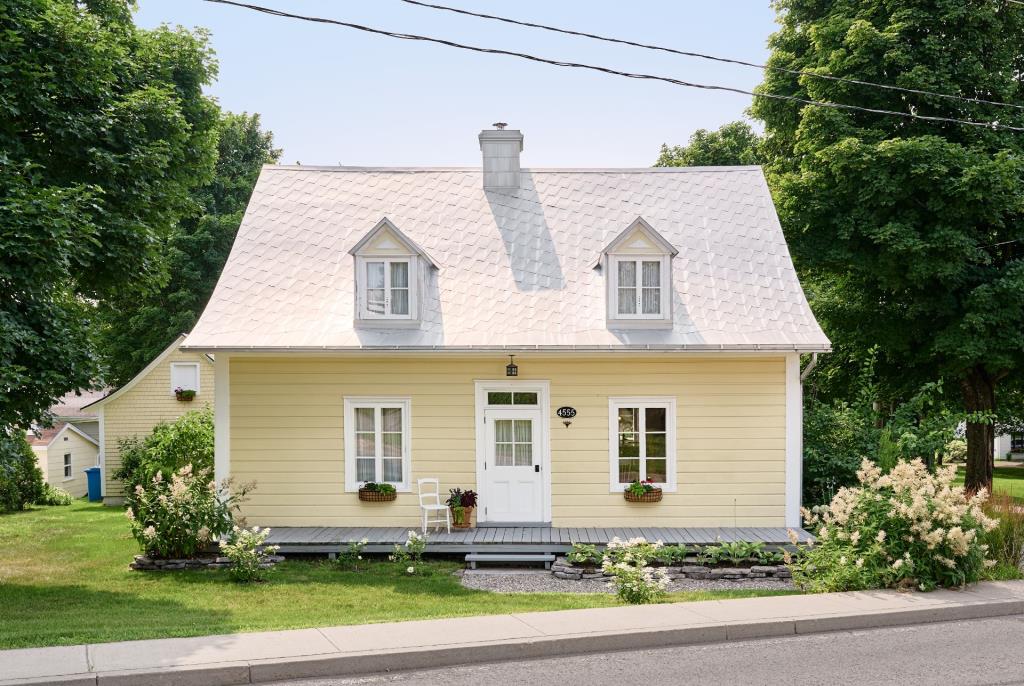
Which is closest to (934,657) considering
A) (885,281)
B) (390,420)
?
(390,420)

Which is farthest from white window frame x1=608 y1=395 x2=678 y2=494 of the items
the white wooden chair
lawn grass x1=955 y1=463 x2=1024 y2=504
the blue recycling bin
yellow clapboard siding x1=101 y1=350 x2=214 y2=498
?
the blue recycling bin

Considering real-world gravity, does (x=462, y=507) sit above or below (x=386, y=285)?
below

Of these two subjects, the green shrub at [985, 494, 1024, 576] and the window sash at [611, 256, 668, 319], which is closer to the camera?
the green shrub at [985, 494, 1024, 576]

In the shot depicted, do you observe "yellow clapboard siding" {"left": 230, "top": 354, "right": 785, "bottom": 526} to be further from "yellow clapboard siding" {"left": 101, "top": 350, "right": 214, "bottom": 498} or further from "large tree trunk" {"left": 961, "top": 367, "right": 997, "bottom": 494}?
"yellow clapboard siding" {"left": 101, "top": 350, "right": 214, "bottom": 498}

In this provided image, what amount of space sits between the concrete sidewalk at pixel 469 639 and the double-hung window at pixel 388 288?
270 inches

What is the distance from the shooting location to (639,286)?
15.2 meters

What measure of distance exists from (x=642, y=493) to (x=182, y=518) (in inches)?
281

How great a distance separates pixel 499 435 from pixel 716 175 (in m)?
7.18

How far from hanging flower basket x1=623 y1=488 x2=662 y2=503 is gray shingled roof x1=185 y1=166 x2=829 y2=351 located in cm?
241

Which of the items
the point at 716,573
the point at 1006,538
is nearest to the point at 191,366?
the point at 716,573

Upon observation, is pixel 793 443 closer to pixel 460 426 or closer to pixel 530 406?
pixel 530 406

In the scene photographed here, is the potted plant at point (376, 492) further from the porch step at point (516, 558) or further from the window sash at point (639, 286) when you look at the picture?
the window sash at point (639, 286)

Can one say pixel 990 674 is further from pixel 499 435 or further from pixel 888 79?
pixel 888 79

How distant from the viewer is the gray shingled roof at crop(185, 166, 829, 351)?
14.8 metres
